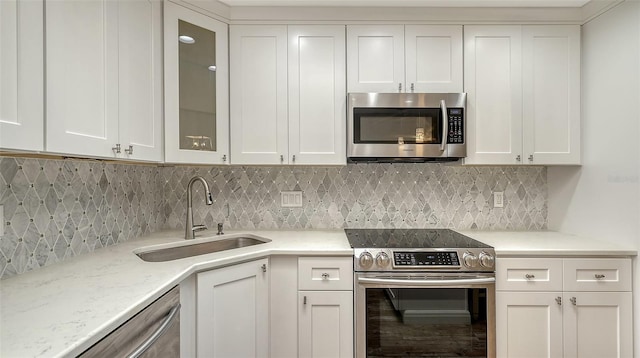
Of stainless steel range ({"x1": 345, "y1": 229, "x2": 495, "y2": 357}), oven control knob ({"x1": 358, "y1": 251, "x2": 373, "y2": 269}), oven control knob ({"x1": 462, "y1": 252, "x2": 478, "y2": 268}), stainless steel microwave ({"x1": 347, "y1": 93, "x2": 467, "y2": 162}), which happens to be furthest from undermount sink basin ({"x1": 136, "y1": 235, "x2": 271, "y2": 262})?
oven control knob ({"x1": 462, "y1": 252, "x2": 478, "y2": 268})

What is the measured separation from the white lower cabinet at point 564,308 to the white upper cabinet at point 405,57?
1239 mm

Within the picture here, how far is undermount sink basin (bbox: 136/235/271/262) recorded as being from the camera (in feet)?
6.07

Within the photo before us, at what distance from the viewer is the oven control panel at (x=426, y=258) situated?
1.79 metres

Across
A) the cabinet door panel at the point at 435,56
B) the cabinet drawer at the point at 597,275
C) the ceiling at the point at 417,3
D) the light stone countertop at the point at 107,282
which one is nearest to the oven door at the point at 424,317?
the light stone countertop at the point at 107,282

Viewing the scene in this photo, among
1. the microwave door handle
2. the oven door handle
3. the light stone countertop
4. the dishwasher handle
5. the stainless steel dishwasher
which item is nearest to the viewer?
the light stone countertop

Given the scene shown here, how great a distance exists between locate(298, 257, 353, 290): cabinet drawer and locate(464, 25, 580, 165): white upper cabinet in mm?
1113

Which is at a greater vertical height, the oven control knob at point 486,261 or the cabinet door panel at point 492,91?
the cabinet door panel at point 492,91

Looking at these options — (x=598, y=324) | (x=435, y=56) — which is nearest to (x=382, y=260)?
(x=598, y=324)

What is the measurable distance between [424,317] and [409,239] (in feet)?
1.59

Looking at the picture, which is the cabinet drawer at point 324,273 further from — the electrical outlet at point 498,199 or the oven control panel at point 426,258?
the electrical outlet at point 498,199

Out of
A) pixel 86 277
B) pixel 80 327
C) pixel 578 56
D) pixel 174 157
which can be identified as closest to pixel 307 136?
pixel 174 157

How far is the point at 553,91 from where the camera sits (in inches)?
84.1

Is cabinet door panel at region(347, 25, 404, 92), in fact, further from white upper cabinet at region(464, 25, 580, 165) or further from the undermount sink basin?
the undermount sink basin

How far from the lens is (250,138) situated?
214cm
